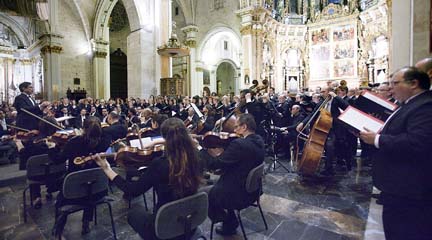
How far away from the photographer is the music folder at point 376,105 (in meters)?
2.77

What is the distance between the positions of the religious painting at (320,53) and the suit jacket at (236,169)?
20.9 metres

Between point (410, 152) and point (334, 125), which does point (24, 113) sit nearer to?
point (410, 152)

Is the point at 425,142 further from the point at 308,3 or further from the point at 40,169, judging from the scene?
the point at 308,3

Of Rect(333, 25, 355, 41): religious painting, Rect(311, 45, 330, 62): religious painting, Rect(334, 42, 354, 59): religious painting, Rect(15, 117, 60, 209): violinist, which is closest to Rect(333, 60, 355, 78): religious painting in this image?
Rect(334, 42, 354, 59): religious painting

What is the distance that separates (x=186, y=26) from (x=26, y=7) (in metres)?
16.8

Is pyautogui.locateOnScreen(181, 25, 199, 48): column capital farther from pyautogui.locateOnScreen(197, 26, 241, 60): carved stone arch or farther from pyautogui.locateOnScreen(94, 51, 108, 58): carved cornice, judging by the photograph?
pyautogui.locateOnScreen(94, 51, 108, 58): carved cornice

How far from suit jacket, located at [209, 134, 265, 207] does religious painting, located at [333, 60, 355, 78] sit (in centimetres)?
2017

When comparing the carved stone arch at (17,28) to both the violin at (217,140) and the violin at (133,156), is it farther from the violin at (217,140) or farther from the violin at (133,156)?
the violin at (133,156)

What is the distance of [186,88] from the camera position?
22469mm

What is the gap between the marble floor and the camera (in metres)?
3.32

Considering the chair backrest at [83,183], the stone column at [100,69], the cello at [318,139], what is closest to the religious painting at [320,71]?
the stone column at [100,69]

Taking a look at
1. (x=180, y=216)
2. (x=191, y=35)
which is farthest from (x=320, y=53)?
(x=180, y=216)

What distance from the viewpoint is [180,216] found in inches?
82.7

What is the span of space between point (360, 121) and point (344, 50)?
20.9 m
